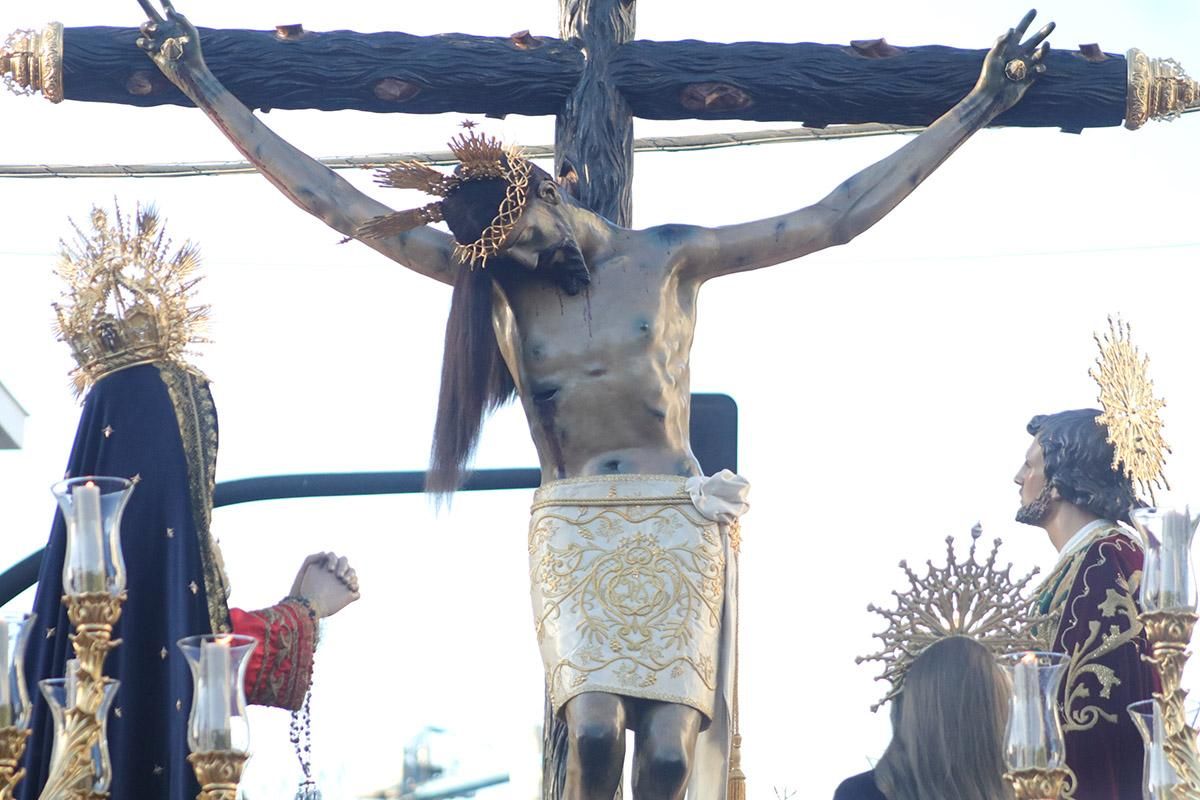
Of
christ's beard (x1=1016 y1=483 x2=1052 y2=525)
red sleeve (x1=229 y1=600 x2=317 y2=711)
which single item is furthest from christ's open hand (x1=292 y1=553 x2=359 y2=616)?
christ's beard (x1=1016 y1=483 x2=1052 y2=525)

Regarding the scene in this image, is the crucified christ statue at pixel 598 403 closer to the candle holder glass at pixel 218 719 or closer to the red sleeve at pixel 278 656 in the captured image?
the red sleeve at pixel 278 656

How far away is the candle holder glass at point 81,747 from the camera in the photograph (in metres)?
7.29

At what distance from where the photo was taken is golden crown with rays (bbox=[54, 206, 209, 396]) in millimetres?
8391

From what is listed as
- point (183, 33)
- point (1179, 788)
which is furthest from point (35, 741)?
point (1179, 788)

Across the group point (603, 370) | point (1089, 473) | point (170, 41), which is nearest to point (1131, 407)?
point (1089, 473)

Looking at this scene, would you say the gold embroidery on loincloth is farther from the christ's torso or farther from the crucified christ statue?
the christ's torso

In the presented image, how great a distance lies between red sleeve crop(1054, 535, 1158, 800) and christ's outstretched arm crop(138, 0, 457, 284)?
2.49 meters

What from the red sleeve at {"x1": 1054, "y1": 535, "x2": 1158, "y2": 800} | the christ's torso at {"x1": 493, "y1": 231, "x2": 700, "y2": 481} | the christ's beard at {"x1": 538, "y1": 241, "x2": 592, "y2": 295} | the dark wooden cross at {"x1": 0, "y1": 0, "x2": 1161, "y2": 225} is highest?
the dark wooden cross at {"x1": 0, "y1": 0, "x2": 1161, "y2": 225}

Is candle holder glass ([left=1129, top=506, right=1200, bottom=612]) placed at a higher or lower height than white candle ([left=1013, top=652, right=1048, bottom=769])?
higher

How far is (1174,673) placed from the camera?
6859 millimetres

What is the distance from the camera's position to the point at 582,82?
9109 mm

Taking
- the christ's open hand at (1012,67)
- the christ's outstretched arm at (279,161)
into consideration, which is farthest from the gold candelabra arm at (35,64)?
the christ's open hand at (1012,67)

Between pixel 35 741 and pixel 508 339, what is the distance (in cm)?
182

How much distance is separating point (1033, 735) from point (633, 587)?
1.59 metres
